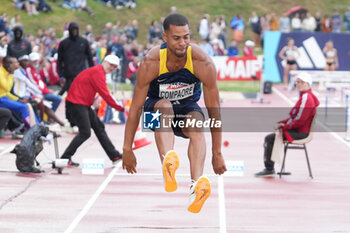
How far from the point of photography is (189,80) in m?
6.86

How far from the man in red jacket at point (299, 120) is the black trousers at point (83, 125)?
2.60 meters

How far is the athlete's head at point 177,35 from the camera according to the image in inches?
251

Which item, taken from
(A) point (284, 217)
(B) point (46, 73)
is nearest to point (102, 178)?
(A) point (284, 217)

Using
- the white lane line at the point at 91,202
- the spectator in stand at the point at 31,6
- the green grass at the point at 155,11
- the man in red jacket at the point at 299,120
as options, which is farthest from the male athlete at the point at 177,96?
the spectator in stand at the point at 31,6

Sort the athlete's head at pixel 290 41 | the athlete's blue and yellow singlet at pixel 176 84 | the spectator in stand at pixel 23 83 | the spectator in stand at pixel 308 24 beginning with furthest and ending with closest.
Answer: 1. the spectator in stand at pixel 308 24
2. the athlete's head at pixel 290 41
3. the spectator in stand at pixel 23 83
4. the athlete's blue and yellow singlet at pixel 176 84

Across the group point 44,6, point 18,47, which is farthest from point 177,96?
point 44,6

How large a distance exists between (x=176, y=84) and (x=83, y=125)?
6.19 m

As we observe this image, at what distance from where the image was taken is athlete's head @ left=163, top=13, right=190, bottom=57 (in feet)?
21.0

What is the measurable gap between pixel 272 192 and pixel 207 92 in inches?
213

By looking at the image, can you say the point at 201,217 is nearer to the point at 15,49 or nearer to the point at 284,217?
the point at 284,217

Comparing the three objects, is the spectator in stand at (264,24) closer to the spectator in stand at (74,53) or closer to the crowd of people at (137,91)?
the crowd of people at (137,91)

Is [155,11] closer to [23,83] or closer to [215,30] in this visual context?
[215,30]

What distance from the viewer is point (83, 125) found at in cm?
1283

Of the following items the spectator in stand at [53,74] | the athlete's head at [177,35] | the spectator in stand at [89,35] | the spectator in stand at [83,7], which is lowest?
the spectator in stand at [53,74]
